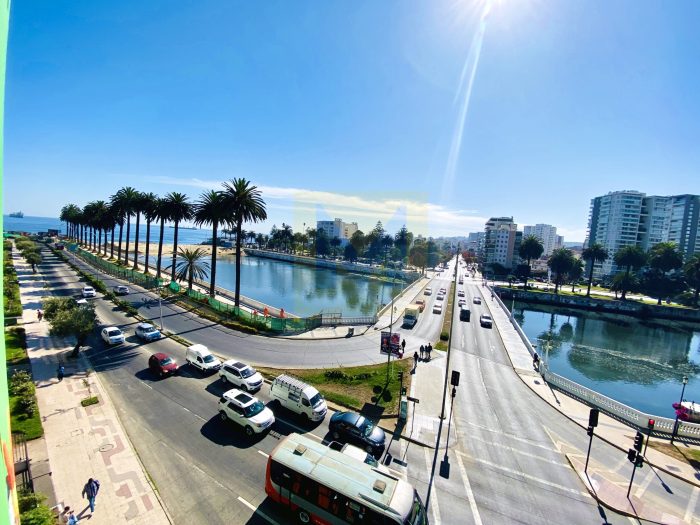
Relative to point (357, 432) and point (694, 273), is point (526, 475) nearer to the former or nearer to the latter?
point (357, 432)

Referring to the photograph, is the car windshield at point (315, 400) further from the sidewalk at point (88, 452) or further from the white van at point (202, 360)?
the white van at point (202, 360)

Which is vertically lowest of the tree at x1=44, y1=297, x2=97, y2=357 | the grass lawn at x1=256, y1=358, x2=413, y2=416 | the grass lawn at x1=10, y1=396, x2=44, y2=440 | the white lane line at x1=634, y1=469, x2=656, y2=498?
the white lane line at x1=634, y1=469, x2=656, y2=498

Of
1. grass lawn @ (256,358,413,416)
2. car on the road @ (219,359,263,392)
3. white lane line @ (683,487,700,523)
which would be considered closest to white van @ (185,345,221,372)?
car on the road @ (219,359,263,392)

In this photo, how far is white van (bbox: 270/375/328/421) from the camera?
20.5 metres

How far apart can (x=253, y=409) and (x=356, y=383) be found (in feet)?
30.2

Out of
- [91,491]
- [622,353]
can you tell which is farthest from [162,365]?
[622,353]

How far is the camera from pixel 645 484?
58.8ft

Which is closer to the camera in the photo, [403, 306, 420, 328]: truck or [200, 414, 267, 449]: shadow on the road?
[200, 414, 267, 449]: shadow on the road

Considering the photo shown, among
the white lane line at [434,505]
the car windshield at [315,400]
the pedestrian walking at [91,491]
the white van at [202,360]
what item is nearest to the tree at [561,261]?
the white lane line at [434,505]

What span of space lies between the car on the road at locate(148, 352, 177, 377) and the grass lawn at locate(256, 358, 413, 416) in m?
6.42

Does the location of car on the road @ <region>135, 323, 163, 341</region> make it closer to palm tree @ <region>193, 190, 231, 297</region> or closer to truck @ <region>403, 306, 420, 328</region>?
palm tree @ <region>193, 190, 231, 297</region>

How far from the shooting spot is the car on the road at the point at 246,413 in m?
18.8

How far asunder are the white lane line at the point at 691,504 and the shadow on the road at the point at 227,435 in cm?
2121

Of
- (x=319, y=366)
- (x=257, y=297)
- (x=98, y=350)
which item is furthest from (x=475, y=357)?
(x=257, y=297)
